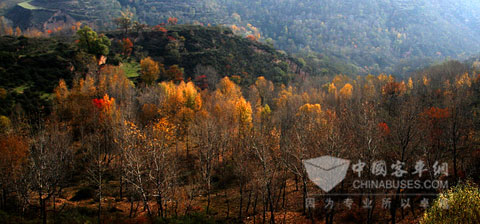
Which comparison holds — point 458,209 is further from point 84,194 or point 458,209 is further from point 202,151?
point 84,194

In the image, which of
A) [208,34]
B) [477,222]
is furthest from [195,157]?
[208,34]

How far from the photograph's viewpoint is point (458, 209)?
14055 millimetres

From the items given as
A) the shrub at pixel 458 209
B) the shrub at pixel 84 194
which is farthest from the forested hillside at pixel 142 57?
the shrub at pixel 458 209

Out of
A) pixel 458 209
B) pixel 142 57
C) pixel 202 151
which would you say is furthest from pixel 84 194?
pixel 142 57

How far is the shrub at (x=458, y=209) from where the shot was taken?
44.5ft

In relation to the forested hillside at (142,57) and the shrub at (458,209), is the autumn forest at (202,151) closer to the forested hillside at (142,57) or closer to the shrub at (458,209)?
the shrub at (458,209)

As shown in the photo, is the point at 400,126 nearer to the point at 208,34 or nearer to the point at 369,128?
the point at 369,128

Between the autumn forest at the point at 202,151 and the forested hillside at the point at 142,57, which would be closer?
the autumn forest at the point at 202,151

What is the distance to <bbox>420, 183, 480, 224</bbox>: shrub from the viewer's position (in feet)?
44.5

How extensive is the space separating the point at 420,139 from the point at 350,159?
7478 mm

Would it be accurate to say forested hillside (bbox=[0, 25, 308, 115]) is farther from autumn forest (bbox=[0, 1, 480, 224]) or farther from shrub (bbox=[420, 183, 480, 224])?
shrub (bbox=[420, 183, 480, 224])

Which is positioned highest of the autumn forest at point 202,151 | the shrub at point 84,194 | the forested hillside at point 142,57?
the forested hillside at point 142,57

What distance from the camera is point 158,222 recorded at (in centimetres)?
1961

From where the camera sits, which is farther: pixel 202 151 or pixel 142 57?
pixel 142 57
